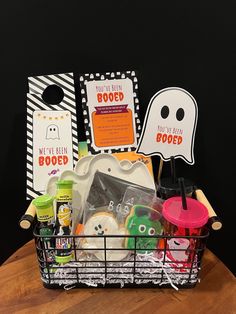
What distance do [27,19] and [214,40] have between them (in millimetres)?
457

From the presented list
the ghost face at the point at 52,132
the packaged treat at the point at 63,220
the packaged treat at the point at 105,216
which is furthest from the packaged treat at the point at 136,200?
the ghost face at the point at 52,132

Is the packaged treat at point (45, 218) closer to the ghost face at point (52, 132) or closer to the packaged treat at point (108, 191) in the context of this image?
the packaged treat at point (108, 191)

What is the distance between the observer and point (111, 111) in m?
0.78

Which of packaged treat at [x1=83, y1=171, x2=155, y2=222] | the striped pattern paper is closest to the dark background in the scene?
the striped pattern paper

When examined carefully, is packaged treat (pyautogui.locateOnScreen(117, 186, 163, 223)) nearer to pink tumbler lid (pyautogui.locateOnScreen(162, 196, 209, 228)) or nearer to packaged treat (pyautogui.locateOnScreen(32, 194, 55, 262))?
pink tumbler lid (pyautogui.locateOnScreen(162, 196, 209, 228))

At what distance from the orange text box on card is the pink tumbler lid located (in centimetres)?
23

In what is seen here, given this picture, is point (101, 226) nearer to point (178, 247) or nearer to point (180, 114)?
point (178, 247)

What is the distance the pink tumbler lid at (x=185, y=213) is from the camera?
1.83ft

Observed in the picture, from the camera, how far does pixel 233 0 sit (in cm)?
72

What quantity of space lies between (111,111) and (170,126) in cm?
16

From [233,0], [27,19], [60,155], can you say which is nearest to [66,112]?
[60,155]

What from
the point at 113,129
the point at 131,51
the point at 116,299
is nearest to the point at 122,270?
the point at 116,299

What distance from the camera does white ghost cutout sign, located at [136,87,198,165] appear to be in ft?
2.37

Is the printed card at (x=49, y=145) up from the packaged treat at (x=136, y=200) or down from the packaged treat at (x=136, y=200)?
up
